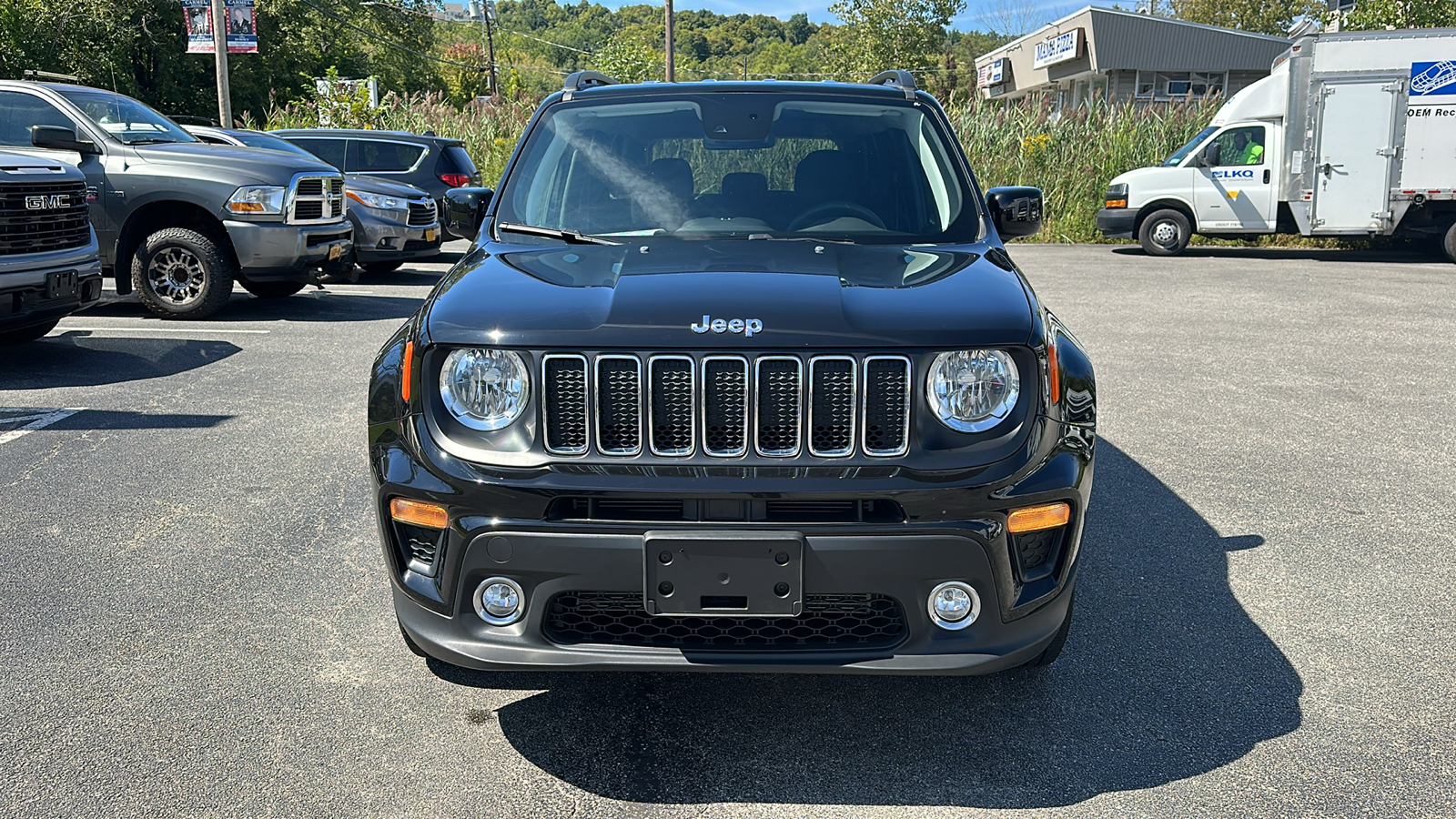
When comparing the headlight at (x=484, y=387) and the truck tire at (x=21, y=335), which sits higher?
the headlight at (x=484, y=387)

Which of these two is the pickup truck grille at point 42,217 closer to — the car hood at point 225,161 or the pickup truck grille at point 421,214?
the car hood at point 225,161

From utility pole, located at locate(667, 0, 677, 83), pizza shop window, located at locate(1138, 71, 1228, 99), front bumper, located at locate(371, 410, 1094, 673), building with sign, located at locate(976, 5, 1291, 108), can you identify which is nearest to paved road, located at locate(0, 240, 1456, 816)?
front bumper, located at locate(371, 410, 1094, 673)

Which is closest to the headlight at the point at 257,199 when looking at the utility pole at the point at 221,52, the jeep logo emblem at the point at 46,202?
the jeep logo emblem at the point at 46,202

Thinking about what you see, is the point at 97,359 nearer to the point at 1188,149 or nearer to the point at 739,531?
the point at 739,531

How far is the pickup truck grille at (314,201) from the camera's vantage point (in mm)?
10102

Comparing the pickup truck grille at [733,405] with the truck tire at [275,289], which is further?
the truck tire at [275,289]

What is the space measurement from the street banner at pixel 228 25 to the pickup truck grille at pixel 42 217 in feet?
52.6

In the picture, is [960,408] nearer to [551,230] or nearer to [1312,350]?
[551,230]

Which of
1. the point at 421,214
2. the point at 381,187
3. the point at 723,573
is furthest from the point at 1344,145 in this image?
the point at 723,573

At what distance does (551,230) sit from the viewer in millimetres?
3830

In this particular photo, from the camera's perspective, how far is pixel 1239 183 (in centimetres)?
1700

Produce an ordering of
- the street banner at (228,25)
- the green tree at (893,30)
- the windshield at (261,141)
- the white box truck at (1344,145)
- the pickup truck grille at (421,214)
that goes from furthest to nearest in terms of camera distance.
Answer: the green tree at (893,30)
the street banner at (228,25)
the white box truck at (1344,145)
the pickup truck grille at (421,214)
the windshield at (261,141)

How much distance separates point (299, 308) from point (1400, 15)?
84.3 feet

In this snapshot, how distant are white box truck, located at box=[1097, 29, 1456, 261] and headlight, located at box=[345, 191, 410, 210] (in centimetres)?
1103
